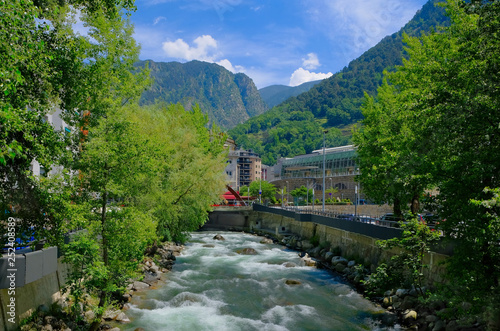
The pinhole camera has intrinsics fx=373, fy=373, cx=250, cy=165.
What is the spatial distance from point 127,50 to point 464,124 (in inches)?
471

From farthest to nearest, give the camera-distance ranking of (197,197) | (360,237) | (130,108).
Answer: (197,197) → (360,237) → (130,108)

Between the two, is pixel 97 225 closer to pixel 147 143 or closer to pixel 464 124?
pixel 147 143

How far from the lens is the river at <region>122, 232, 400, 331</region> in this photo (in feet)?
52.3

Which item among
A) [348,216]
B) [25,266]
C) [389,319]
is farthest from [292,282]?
[25,266]

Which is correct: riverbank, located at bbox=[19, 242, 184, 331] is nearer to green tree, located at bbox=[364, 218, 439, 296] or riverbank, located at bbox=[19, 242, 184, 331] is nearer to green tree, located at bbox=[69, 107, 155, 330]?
green tree, located at bbox=[69, 107, 155, 330]

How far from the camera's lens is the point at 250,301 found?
19.5 meters

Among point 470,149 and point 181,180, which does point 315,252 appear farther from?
point 470,149

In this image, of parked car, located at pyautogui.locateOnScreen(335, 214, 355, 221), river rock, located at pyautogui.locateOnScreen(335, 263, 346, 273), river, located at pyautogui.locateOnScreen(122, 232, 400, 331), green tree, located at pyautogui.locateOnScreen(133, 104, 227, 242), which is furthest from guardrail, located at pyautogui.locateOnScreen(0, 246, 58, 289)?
parked car, located at pyautogui.locateOnScreen(335, 214, 355, 221)

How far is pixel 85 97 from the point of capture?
13039mm

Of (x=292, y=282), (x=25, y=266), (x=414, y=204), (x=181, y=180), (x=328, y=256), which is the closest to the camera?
(x=25, y=266)

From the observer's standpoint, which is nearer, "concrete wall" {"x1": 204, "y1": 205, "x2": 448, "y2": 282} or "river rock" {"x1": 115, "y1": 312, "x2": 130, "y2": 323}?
"river rock" {"x1": 115, "y1": 312, "x2": 130, "y2": 323}

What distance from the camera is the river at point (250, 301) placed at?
15.9 m

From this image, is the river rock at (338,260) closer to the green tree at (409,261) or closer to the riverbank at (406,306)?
the riverbank at (406,306)

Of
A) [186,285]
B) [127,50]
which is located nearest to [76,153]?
[127,50]
